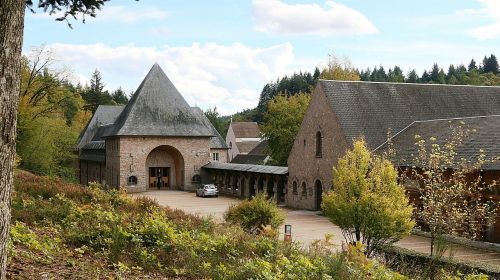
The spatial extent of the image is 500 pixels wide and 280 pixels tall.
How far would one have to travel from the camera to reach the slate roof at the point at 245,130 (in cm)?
9712

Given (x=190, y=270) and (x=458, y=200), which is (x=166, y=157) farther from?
(x=190, y=270)

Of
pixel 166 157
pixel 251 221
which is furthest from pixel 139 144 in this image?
pixel 251 221

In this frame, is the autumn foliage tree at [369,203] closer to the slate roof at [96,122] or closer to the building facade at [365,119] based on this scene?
the building facade at [365,119]

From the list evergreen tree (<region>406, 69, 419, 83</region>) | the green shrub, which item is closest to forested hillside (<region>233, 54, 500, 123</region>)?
evergreen tree (<region>406, 69, 419, 83</region>)

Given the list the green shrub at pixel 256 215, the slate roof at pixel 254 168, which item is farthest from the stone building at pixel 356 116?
the green shrub at pixel 256 215

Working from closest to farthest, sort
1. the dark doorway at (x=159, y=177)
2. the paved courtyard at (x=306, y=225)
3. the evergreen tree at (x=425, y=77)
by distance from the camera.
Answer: the paved courtyard at (x=306, y=225) < the dark doorway at (x=159, y=177) < the evergreen tree at (x=425, y=77)

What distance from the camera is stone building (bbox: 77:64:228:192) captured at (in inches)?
1850

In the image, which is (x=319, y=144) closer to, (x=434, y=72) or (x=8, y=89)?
(x=8, y=89)

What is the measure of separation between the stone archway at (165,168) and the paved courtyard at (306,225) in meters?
3.42

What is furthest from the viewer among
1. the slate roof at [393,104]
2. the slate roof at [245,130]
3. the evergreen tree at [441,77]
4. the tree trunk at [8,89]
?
the evergreen tree at [441,77]

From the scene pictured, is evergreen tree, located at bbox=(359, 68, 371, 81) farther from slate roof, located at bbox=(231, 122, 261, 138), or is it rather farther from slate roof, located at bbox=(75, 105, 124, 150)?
slate roof, located at bbox=(75, 105, 124, 150)

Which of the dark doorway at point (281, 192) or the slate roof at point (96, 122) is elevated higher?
the slate roof at point (96, 122)

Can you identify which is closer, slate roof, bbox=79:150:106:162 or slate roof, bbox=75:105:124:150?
slate roof, bbox=79:150:106:162

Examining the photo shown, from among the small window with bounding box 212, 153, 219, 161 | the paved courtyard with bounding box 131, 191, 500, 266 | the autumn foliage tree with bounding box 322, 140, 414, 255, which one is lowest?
the paved courtyard with bounding box 131, 191, 500, 266
